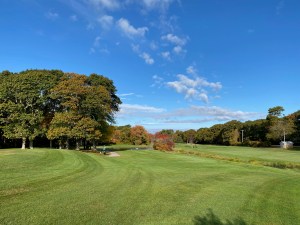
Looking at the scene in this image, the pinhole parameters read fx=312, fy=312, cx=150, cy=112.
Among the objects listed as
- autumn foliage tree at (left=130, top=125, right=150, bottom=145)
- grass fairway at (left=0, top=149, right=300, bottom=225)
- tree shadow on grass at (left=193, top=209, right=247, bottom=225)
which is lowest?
tree shadow on grass at (left=193, top=209, right=247, bottom=225)

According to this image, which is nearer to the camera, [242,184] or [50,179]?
[50,179]

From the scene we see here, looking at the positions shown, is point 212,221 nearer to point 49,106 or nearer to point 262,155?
point 262,155

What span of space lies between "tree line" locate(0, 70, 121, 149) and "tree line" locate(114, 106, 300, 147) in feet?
179

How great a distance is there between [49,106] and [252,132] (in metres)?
91.5

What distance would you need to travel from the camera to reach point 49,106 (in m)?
54.1

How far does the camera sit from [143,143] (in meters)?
121

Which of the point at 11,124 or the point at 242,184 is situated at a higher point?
the point at 11,124

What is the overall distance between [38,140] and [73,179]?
51883mm

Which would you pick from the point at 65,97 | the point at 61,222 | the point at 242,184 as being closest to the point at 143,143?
the point at 65,97

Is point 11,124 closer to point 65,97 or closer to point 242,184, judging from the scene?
point 65,97

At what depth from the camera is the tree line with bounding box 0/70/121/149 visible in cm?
4753

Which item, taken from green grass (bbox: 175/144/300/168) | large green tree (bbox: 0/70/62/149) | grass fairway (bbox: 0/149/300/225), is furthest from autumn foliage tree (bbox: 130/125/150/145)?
grass fairway (bbox: 0/149/300/225)

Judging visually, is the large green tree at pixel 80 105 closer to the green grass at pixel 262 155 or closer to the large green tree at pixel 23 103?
the large green tree at pixel 23 103

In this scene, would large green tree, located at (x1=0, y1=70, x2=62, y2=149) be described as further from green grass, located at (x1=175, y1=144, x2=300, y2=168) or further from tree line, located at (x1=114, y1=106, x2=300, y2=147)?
tree line, located at (x1=114, y1=106, x2=300, y2=147)
